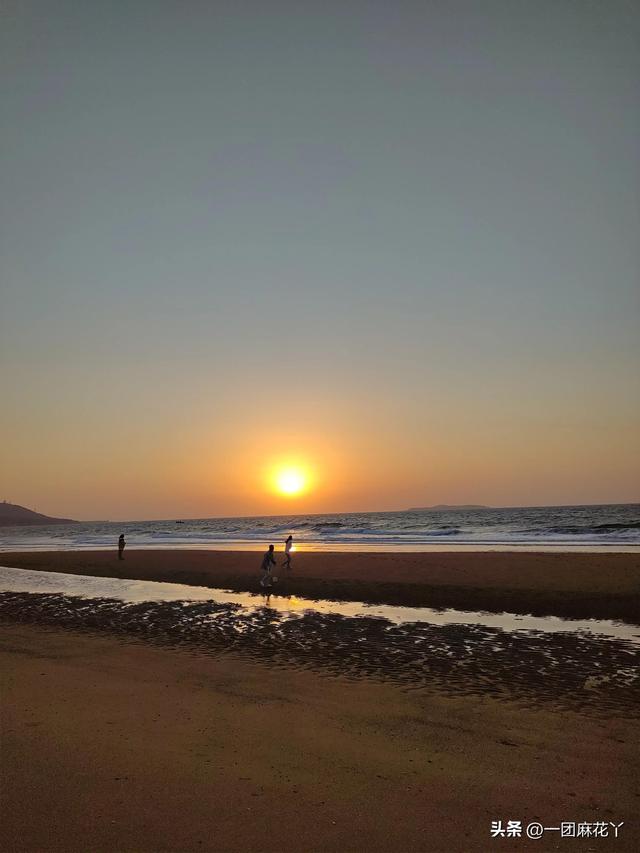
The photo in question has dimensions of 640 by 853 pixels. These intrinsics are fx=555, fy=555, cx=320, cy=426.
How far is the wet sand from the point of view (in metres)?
5.11

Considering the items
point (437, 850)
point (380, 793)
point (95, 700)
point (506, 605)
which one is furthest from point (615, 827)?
point (506, 605)

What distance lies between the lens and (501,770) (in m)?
6.56

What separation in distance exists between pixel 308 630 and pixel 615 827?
34.3 feet

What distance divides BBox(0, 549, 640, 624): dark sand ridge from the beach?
429 cm

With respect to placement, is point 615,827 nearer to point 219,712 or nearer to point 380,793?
point 380,793

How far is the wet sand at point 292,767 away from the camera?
511cm

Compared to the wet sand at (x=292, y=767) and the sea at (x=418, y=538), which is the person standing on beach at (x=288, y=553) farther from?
the wet sand at (x=292, y=767)

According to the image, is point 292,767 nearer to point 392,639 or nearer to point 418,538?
point 392,639

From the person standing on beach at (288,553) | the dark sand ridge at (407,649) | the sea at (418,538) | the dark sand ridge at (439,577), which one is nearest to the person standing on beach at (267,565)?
the dark sand ridge at (439,577)

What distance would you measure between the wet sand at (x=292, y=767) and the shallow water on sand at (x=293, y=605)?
698 centimetres

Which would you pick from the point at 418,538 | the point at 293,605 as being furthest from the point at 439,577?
the point at 418,538

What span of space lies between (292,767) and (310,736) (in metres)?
1.11

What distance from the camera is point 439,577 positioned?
24703 mm

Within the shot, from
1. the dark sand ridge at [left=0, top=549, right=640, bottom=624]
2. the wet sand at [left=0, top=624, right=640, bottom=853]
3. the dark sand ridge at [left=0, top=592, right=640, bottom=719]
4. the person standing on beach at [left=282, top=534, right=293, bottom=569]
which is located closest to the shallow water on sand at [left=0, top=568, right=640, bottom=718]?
the dark sand ridge at [left=0, top=592, right=640, bottom=719]
